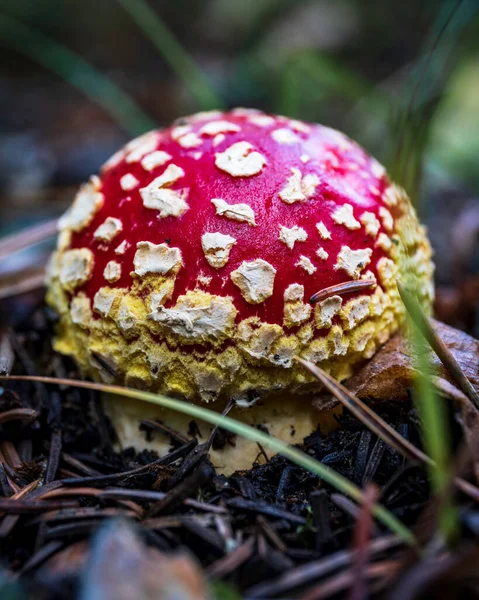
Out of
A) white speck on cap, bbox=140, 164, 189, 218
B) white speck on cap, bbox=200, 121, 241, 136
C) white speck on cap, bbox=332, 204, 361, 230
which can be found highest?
white speck on cap, bbox=200, 121, 241, 136

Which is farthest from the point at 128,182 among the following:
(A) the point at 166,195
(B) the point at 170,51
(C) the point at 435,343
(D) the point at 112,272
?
(B) the point at 170,51

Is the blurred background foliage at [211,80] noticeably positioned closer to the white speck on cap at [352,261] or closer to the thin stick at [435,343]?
the white speck on cap at [352,261]

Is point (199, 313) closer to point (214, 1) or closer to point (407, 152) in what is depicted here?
point (407, 152)

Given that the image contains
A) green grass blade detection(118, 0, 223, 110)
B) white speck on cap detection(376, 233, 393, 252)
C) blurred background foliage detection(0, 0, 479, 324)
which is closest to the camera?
white speck on cap detection(376, 233, 393, 252)

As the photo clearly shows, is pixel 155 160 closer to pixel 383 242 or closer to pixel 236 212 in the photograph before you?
pixel 236 212

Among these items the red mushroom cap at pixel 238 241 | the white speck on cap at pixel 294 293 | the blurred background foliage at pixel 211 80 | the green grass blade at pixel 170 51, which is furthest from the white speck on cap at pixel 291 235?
the green grass blade at pixel 170 51

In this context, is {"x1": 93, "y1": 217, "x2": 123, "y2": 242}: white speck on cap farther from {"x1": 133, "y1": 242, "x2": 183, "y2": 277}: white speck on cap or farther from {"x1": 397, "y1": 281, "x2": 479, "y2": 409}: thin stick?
{"x1": 397, "y1": 281, "x2": 479, "y2": 409}: thin stick

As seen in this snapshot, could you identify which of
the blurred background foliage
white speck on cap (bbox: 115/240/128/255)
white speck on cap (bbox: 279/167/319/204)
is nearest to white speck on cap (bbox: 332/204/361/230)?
white speck on cap (bbox: 279/167/319/204)
